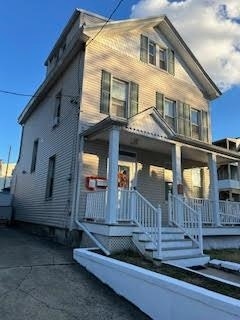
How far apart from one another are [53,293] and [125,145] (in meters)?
6.95

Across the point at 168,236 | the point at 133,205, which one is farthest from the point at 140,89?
the point at 168,236

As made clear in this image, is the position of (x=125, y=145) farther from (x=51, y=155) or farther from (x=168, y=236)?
(x=168, y=236)

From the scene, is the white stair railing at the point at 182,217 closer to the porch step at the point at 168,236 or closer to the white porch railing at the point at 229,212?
the porch step at the point at 168,236

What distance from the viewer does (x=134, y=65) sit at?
12953mm

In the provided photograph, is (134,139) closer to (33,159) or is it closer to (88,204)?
(88,204)

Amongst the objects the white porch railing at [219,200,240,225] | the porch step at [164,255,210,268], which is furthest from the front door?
the porch step at [164,255,210,268]

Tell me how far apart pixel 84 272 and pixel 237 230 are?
22.6 feet

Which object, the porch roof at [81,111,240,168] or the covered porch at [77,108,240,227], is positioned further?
the porch roof at [81,111,240,168]

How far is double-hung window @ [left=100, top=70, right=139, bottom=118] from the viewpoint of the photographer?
1159 centimetres

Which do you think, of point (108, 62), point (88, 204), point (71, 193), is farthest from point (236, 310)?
point (108, 62)

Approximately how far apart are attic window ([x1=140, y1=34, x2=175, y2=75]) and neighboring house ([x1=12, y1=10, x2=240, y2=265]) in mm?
53

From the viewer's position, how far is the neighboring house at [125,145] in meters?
8.70

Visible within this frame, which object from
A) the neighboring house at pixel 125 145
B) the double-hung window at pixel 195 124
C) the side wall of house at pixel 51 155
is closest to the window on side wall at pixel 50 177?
the neighboring house at pixel 125 145

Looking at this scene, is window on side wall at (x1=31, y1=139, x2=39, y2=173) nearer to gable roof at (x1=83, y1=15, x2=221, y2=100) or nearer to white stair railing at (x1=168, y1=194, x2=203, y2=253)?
gable roof at (x1=83, y1=15, x2=221, y2=100)
